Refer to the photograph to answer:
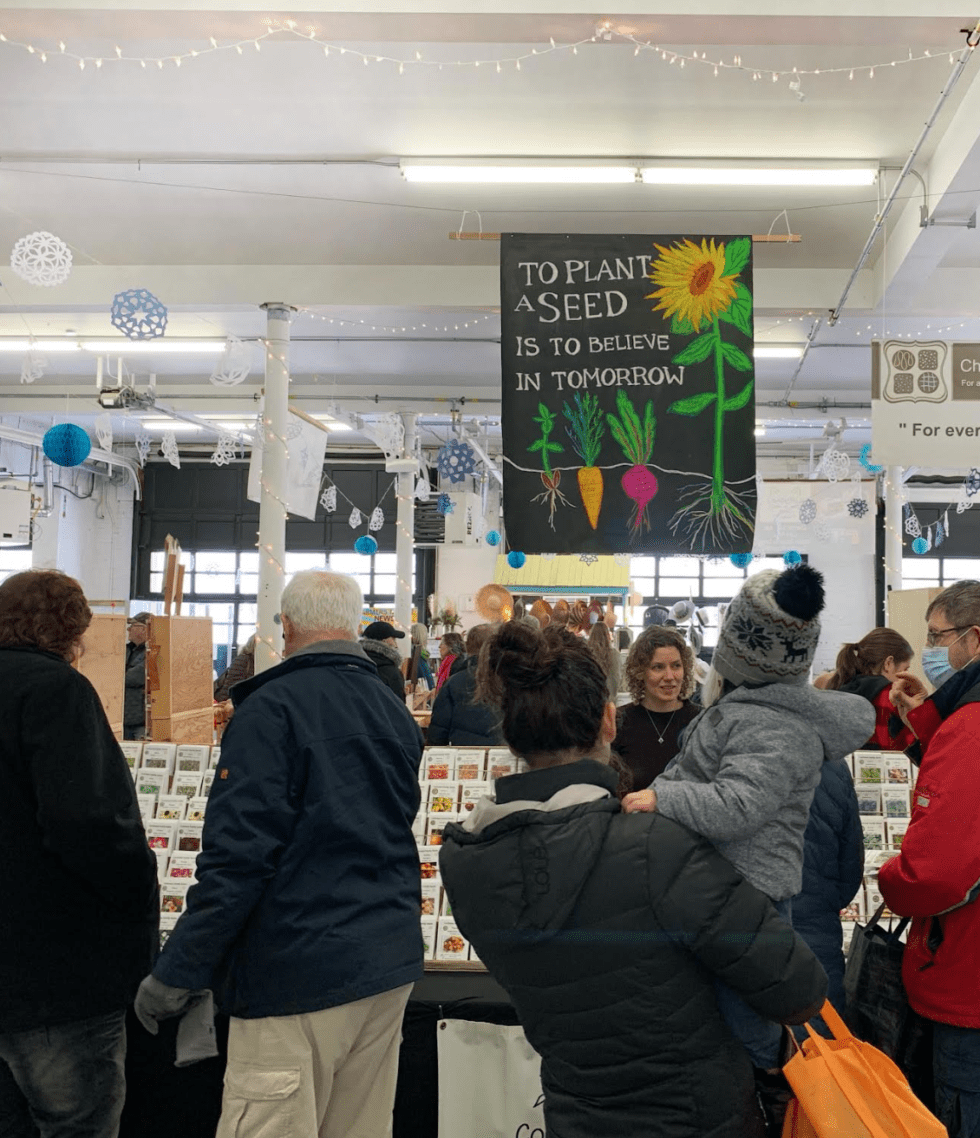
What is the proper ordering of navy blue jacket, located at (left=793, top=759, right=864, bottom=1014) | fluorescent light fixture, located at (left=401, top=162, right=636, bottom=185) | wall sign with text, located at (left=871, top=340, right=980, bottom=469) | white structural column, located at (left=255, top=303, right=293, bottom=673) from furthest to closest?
white structural column, located at (left=255, top=303, right=293, bottom=673), fluorescent light fixture, located at (left=401, top=162, right=636, bottom=185), wall sign with text, located at (left=871, top=340, right=980, bottom=469), navy blue jacket, located at (left=793, top=759, right=864, bottom=1014)

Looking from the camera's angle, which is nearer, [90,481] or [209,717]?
[209,717]

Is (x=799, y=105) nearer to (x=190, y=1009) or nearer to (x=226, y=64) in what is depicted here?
(x=226, y=64)

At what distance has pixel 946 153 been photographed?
6961 mm

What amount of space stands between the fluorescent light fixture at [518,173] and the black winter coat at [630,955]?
20.2 ft

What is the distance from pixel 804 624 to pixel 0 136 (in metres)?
7.11

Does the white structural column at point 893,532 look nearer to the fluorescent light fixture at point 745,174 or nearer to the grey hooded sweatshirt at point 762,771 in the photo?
the fluorescent light fixture at point 745,174

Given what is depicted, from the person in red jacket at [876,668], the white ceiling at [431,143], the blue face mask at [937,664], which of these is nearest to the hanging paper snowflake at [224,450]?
the white ceiling at [431,143]

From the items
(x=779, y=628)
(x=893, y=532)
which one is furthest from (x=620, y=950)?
(x=893, y=532)

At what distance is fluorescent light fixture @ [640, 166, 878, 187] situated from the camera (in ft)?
24.1

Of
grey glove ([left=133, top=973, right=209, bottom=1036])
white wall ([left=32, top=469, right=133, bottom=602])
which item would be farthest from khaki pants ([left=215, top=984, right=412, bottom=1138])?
white wall ([left=32, top=469, right=133, bottom=602])

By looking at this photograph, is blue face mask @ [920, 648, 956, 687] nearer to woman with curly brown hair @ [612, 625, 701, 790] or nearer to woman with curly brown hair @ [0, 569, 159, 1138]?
woman with curly brown hair @ [612, 625, 701, 790]

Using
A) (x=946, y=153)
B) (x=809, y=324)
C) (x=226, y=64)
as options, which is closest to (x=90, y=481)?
(x=809, y=324)

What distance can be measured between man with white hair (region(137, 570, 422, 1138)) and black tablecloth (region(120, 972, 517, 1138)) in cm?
74

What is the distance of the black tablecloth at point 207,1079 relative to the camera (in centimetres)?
330
